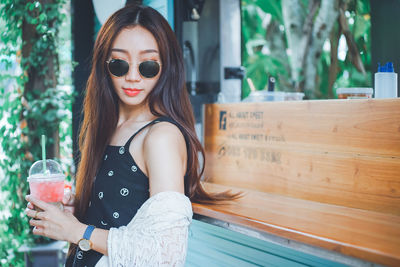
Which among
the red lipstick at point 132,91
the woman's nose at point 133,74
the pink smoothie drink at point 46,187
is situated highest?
the woman's nose at point 133,74

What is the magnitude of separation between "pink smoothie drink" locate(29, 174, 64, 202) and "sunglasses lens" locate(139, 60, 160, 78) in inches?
Result: 21.6

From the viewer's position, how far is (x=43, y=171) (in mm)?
1716

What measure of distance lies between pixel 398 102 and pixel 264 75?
15.1ft

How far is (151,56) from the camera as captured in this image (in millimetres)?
1659

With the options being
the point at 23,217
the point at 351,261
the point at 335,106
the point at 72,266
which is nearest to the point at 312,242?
the point at 351,261

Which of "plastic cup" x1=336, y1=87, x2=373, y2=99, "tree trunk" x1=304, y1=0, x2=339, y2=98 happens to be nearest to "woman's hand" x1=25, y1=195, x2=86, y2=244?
"plastic cup" x1=336, y1=87, x2=373, y2=99

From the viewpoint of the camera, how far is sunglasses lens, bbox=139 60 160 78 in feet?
5.41

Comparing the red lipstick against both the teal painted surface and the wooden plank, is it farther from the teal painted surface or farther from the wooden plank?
the teal painted surface

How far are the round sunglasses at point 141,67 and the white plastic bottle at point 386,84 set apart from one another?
1.07 meters

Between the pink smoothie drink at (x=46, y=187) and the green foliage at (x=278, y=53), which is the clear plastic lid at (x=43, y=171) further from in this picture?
the green foliage at (x=278, y=53)

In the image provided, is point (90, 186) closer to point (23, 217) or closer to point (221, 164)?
point (221, 164)

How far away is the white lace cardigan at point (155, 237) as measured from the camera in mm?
1370

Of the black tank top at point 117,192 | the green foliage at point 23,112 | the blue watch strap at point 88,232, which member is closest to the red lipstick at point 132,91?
Answer: the black tank top at point 117,192

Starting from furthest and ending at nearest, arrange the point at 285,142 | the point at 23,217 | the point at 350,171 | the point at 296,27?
1. the point at 296,27
2. the point at 23,217
3. the point at 285,142
4. the point at 350,171
